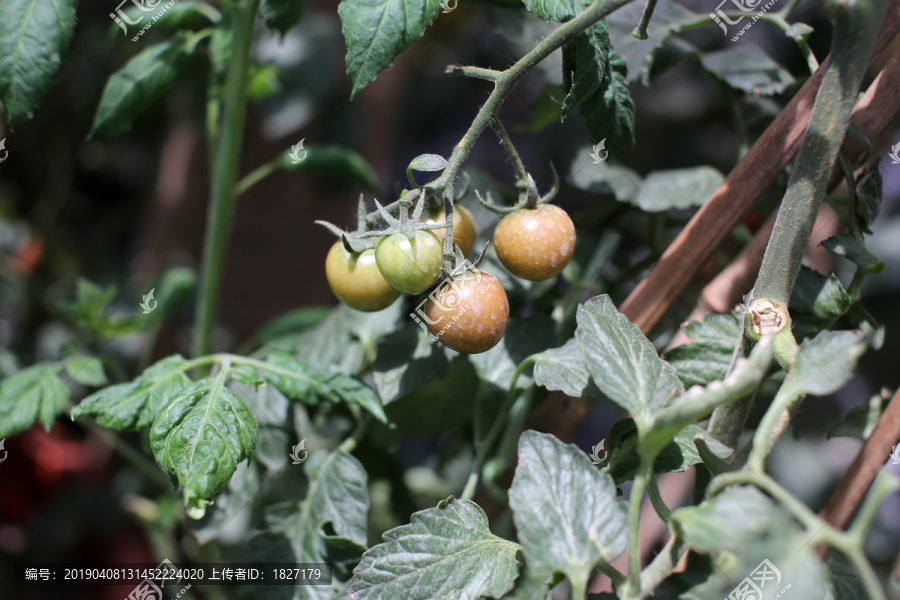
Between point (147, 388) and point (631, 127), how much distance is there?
0.45m

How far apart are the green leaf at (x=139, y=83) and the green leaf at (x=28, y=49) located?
0.13 metres

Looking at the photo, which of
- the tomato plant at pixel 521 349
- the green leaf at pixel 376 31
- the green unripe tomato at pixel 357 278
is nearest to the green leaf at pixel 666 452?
the tomato plant at pixel 521 349

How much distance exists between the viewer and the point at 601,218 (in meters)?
0.77

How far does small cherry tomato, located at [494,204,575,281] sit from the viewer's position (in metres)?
0.52

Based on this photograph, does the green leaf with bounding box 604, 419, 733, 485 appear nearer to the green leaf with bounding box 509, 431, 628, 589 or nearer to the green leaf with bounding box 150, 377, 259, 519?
the green leaf with bounding box 509, 431, 628, 589

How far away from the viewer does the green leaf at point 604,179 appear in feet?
2.22

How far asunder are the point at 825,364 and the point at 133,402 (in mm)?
504

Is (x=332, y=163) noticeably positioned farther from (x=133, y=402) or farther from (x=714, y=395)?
(x=714, y=395)

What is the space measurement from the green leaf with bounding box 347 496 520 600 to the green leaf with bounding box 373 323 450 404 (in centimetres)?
13

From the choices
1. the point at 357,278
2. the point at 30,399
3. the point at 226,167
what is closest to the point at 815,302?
the point at 357,278

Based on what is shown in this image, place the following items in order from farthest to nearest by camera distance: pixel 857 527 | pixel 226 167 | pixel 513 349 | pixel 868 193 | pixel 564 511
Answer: pixel 226 167 < pixel 513 349 < pixel 868 193 < pixel 564 511 < pixel 857 527

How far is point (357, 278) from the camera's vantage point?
0.52 metres

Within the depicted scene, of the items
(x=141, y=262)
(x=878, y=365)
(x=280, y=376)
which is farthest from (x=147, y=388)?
(x=878, y=365)

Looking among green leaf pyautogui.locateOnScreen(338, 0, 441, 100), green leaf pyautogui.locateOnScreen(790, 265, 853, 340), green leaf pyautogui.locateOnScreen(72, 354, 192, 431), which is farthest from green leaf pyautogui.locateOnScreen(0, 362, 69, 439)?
green leaf pyautogui.locateOnScreen(790, 265, 853, 340)
